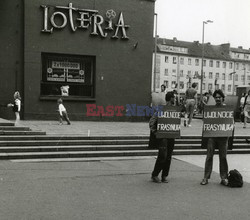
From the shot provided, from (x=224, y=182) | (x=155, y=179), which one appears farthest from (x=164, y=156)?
(x=224, y=182)

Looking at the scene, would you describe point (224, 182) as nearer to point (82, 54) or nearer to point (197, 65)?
point (82, 54)

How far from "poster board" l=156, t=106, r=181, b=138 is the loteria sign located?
987cm

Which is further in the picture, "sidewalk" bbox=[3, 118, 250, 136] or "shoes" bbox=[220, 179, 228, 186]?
"sidewalk" bbox=[3, 118, 250, 136]

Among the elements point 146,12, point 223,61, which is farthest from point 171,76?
point 146,12

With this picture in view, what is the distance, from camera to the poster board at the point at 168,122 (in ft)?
24.1

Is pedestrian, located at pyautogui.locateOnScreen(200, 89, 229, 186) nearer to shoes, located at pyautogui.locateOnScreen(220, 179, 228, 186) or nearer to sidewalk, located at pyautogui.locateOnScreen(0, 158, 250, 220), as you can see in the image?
shoes, located at pyautogui.locateOnScreen(220, 179, 228, 186)

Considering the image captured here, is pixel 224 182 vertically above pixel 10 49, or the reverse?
pixel 10 49

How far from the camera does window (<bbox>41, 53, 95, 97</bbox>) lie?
54.4ft

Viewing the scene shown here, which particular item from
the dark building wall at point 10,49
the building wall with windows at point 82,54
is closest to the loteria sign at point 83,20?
the building wall with windows at point 82,54

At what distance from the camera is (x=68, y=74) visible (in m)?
17.0

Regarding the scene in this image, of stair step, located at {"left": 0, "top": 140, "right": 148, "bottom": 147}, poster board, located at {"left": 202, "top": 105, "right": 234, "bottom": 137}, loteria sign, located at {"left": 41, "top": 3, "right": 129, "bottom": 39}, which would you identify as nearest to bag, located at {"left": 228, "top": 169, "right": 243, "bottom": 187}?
poster board, located at {"left": 202, "top": 105, "right": 234, "bottom": 137}

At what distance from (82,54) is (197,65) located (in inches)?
3174

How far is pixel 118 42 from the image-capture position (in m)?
17.2

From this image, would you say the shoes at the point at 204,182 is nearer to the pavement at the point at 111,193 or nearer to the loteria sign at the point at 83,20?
the pavement at the point at 111,193
